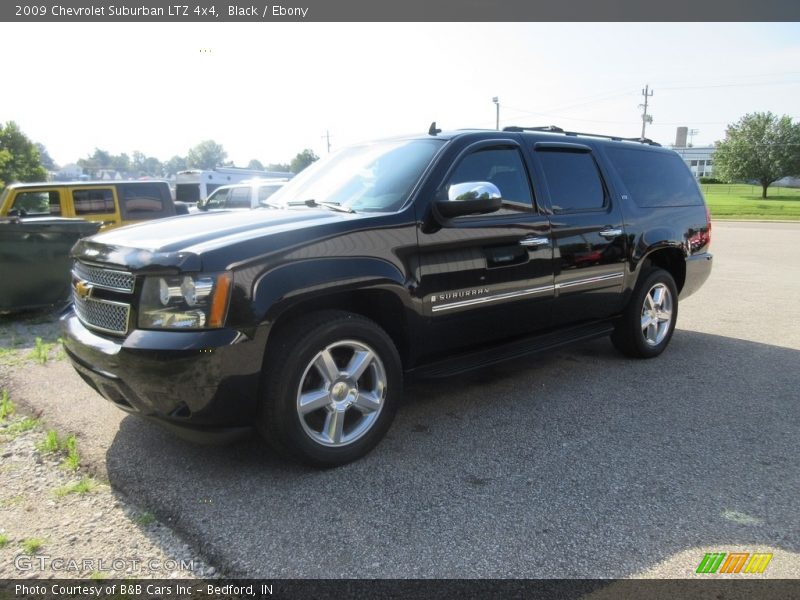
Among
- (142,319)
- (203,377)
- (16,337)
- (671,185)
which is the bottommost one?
(16,337)

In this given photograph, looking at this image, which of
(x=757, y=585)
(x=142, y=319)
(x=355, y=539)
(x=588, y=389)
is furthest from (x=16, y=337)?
(x=757, y=585)

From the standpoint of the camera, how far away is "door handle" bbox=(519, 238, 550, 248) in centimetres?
393

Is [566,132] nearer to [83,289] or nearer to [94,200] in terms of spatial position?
[83,289]

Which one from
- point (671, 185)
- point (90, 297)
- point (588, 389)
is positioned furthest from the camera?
point (671, 185)

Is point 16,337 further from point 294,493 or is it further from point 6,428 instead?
point 294,493

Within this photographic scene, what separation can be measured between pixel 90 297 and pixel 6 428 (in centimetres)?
133

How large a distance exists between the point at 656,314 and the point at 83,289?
455cm

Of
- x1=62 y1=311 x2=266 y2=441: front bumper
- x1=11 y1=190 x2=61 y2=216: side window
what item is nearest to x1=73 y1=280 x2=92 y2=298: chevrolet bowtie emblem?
x1=62 y1=311 x2=266 y2=441: front bumper

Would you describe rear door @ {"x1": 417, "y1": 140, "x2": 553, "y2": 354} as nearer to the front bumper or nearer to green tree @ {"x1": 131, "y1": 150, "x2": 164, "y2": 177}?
the front bumper

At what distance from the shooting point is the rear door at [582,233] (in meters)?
4.22

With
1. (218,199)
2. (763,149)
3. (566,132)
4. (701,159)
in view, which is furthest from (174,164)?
(566,132)

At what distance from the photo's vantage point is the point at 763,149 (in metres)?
61.0

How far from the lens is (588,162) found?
465 cm

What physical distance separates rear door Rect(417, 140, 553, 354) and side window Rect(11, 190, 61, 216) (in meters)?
8.83
